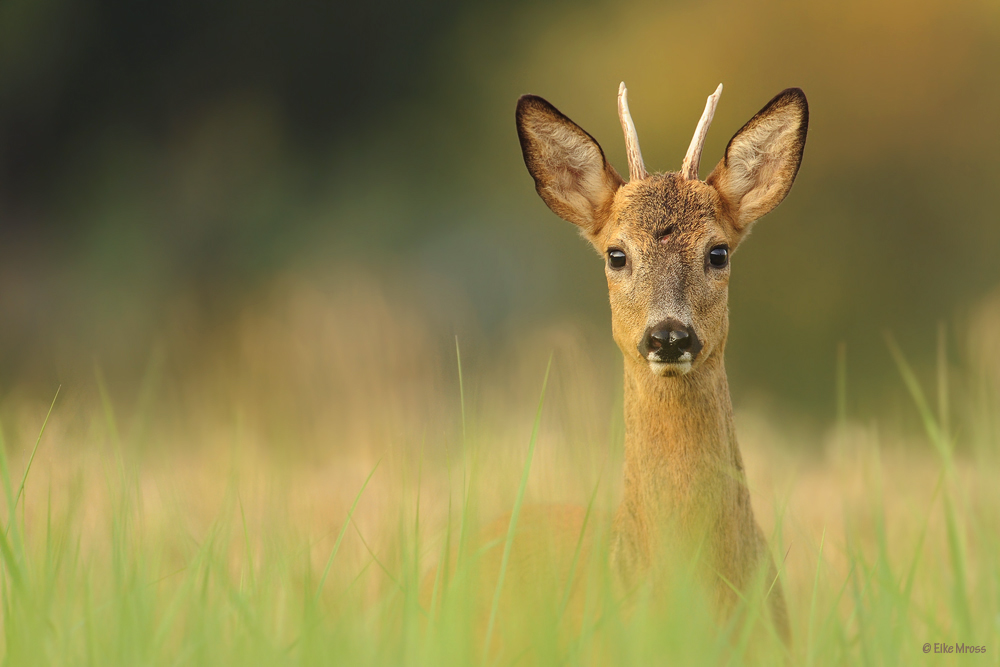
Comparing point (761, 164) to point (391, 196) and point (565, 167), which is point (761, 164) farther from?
point (391, 196)

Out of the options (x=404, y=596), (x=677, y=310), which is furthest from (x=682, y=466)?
(x=404, y=596)

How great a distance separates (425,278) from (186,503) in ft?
19.7

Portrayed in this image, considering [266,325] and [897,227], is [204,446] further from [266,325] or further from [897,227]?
[897,227]

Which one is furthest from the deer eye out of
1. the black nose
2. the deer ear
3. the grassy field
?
the grassy field

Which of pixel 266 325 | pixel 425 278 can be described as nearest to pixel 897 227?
pixel 425 278

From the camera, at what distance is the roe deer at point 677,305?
2.72 meters

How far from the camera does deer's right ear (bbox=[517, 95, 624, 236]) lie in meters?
3.27

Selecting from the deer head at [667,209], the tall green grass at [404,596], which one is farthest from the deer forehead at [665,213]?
the tall green grass at [404,596]

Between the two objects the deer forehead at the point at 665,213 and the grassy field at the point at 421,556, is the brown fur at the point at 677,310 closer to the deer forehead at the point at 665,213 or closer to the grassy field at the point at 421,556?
the deer forehead at the point at 665,213


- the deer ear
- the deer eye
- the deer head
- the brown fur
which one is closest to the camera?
the brown fur

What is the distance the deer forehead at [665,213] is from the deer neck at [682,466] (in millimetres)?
363

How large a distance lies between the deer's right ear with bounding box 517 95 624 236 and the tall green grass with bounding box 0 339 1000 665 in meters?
1.05

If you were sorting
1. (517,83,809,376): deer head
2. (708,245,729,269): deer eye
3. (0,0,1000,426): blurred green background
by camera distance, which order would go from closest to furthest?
(517,83,809,376): deer head, (708,245,729,269): deer eye, (0,0,1000,426): blurred green background

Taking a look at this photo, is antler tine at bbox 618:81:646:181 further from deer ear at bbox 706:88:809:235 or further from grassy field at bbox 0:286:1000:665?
grassy field at bbox 0:286:1000:665
